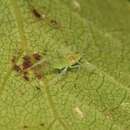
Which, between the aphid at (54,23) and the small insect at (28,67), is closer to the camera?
the small insect at (28,67)

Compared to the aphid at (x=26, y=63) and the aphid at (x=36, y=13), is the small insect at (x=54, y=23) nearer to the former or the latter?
the aphid at (x=36, y=13)

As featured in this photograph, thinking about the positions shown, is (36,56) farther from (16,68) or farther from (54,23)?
(54,23)

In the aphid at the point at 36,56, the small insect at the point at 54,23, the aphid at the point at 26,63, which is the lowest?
the aphid at the point at 26,63

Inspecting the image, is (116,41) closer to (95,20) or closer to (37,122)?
(95,20)

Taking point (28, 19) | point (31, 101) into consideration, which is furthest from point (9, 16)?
point (31, 101)

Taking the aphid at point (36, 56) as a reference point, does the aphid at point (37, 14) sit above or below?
above

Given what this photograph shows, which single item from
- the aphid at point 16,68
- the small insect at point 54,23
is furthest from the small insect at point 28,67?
the small insect at point 54,23

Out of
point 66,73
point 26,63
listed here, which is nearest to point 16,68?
point 26,63

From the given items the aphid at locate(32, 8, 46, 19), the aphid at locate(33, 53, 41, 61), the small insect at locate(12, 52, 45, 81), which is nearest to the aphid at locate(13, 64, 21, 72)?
the small insect at locate(12, 52, 45, 81)
